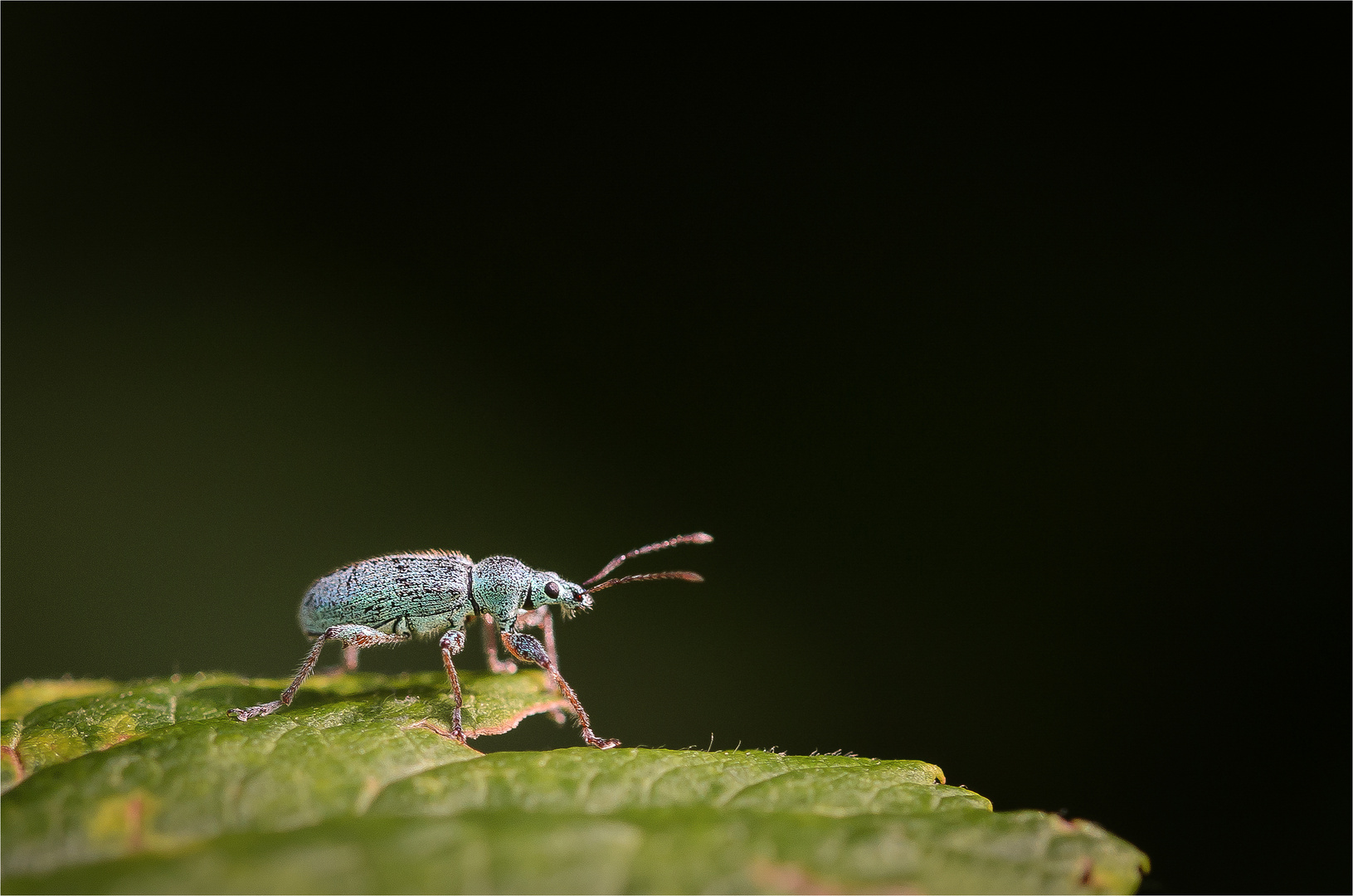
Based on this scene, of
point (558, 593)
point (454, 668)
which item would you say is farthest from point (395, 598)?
point (454, 668)

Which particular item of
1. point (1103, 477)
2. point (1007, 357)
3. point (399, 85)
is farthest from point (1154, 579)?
point (399, 85)

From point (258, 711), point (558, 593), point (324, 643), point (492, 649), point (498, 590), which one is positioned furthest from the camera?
point (492, 649)

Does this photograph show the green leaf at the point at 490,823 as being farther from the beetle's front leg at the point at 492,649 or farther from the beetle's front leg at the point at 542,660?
the beetle's front leg at the point at 492,649

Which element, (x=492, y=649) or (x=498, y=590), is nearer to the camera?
(x=498, y=590)

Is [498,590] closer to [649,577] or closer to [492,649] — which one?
[492,649]

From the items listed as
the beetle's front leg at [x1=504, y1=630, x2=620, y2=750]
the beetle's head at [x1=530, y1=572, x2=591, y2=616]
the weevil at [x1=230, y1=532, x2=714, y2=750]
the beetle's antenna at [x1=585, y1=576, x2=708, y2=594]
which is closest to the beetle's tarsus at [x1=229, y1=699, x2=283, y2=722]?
the weevil at [x1=230, y1=532, x2=714, y2=750]

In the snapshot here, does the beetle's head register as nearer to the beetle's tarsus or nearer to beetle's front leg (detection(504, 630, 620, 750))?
beetle's front leg (detection(504, 630, 620, 750))
